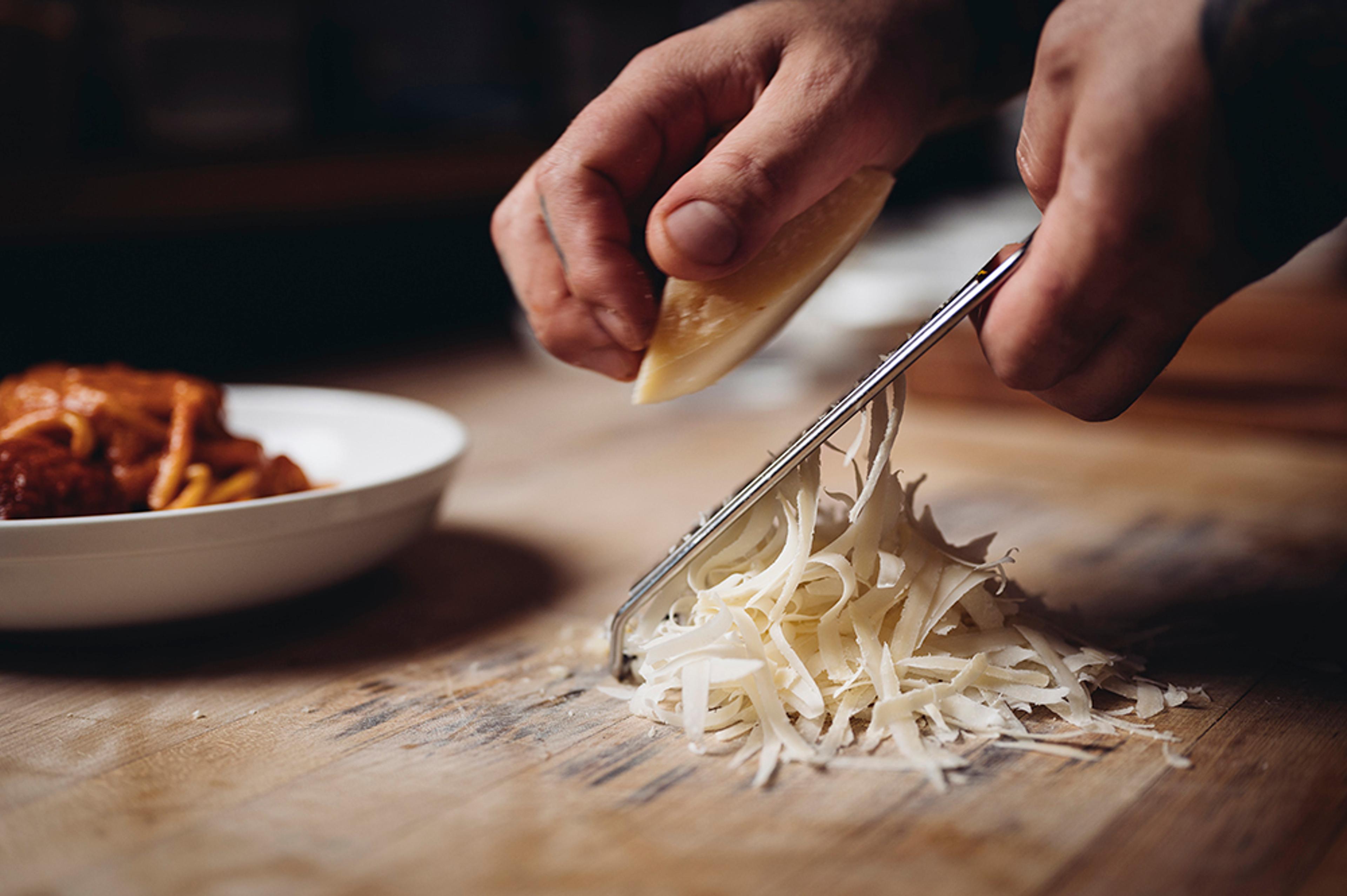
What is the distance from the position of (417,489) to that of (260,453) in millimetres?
226

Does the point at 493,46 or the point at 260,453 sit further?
the point at 493,46

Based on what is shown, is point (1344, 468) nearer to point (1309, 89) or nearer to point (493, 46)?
point (1309, 89)

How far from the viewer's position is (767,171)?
29.8 inches

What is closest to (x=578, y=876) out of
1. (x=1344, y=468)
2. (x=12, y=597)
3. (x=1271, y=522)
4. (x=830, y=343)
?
(x=12, y=597)

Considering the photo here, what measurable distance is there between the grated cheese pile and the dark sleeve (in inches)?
10.6

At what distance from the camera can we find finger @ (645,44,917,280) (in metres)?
0.74

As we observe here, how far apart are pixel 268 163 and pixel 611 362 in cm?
140

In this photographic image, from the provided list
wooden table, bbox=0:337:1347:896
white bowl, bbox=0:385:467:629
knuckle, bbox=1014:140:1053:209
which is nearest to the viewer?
wooden table, bbox=0:337:1347:896

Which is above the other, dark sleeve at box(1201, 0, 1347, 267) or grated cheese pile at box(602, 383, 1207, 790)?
dark sleeve at box(1201, 0, 1347, 267)

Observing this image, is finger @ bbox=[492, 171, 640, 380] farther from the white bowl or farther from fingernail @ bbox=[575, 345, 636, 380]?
the white bowl

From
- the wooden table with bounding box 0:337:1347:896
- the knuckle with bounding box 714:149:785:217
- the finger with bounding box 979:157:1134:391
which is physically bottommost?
Answer: the wooden table with bounding box 0:337:1347:896

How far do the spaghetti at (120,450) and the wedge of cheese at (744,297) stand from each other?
402mm

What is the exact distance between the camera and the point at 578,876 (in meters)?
0.56

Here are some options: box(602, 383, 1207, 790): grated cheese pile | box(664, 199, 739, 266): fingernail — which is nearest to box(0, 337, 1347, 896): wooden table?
box(602, 383, 1207, 790): grated cheese pile
